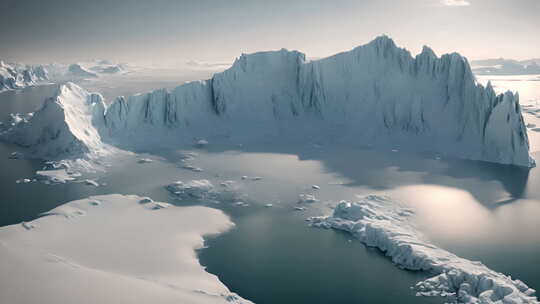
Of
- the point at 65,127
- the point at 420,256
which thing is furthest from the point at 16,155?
the point at 420,256

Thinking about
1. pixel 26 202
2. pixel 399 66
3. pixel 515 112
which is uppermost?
pixel 399 66

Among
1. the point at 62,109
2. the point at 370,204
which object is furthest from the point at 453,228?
the point at 62,109

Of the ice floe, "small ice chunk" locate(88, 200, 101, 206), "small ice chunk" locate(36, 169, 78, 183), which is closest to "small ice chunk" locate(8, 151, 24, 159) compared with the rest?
"small ice chunk" locate(36, 169, 78, 183)

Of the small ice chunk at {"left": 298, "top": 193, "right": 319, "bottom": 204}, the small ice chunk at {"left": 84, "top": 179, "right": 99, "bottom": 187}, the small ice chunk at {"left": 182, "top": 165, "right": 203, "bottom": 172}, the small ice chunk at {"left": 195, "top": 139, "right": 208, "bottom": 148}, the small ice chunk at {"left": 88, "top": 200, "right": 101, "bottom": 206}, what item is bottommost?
the small ice chunk at {"left": 84, "top": 179, "right": 99, "bottom": 187}

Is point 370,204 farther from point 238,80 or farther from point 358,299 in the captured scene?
point 238,80

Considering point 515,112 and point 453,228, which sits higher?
point 515,112

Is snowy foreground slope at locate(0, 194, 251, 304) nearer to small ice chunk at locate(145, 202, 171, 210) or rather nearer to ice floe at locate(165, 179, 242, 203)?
small ice chunk at locate(145, 202, 171, 210)

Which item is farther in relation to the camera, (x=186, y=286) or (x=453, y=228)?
(x=453, y=228)

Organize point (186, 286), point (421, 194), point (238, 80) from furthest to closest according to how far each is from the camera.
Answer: point (238, 80)
point (421, 194)
point (186, 286)

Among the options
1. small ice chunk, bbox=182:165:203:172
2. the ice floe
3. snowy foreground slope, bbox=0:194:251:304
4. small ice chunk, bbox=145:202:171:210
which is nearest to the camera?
snowy foreground slope, bbox=0:194:251:304
